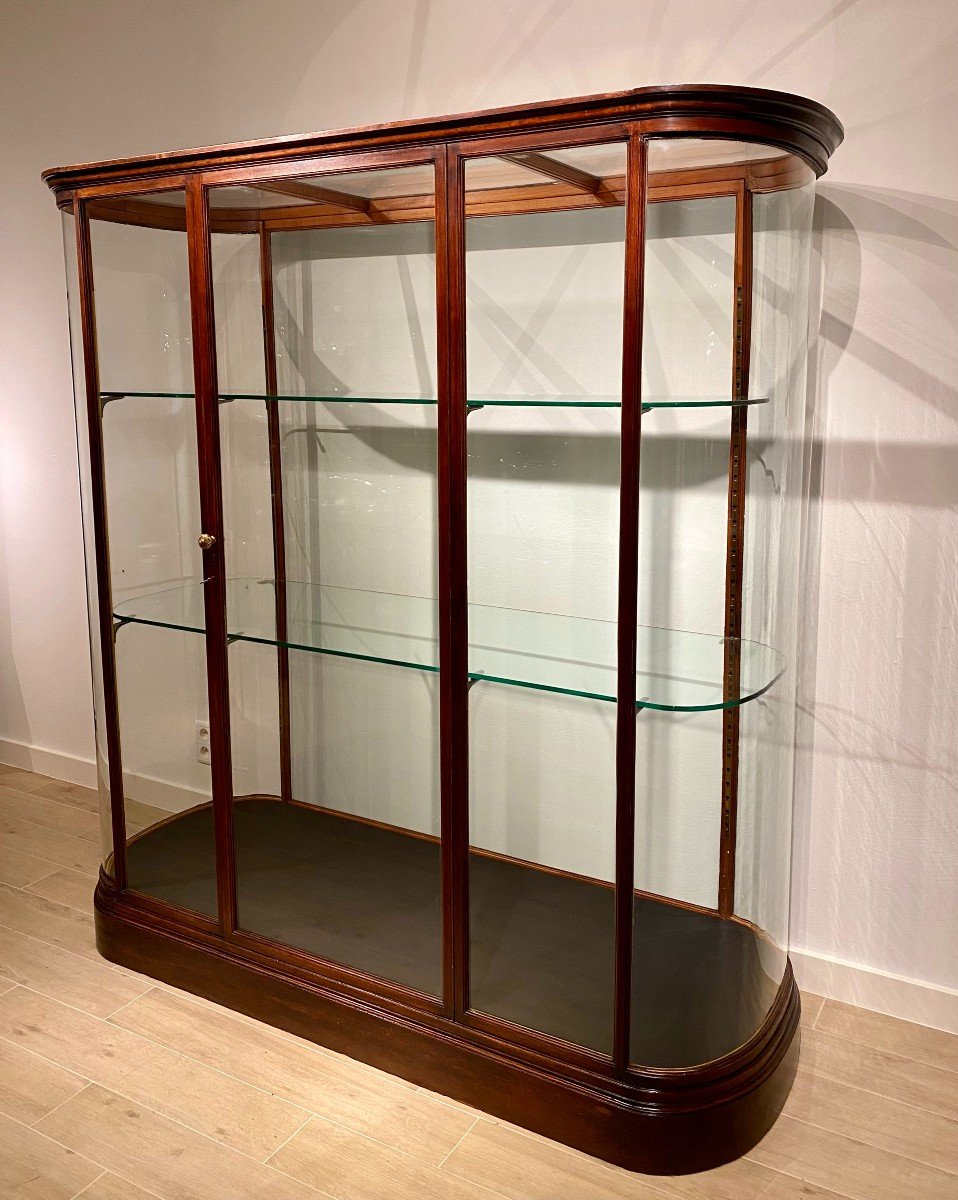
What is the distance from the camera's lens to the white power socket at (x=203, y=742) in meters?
2.47

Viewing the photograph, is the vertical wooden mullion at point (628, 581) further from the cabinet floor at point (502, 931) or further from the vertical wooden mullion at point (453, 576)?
the vertical wooden mullion at point (453, 576)

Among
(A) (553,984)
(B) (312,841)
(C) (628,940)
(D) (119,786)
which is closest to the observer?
(C) (628,940)

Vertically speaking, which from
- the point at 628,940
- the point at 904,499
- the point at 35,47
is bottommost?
the point at 628,940

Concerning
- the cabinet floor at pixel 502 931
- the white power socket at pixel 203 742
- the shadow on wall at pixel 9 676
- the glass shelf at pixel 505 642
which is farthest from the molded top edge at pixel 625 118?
the shadow on wall at pixel 9 676

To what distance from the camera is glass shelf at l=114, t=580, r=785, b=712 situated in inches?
76.3

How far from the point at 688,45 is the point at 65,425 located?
7.40 ft

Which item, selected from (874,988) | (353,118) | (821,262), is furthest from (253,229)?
(874,988)

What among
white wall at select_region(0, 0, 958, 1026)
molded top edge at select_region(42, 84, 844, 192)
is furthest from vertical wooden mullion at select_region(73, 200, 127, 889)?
white wall at select_region(0, 0, 958, 1026)

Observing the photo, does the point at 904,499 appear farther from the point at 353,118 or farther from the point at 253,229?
the point at 353,118

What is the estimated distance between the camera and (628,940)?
197 cm

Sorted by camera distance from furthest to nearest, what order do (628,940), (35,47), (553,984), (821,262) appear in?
(35,47) → (821,262) → (553,984) → (628,940)

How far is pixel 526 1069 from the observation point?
6.83 ft

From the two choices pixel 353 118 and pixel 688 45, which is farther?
pixel 353 118

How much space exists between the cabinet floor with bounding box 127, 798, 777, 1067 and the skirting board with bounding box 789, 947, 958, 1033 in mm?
427
